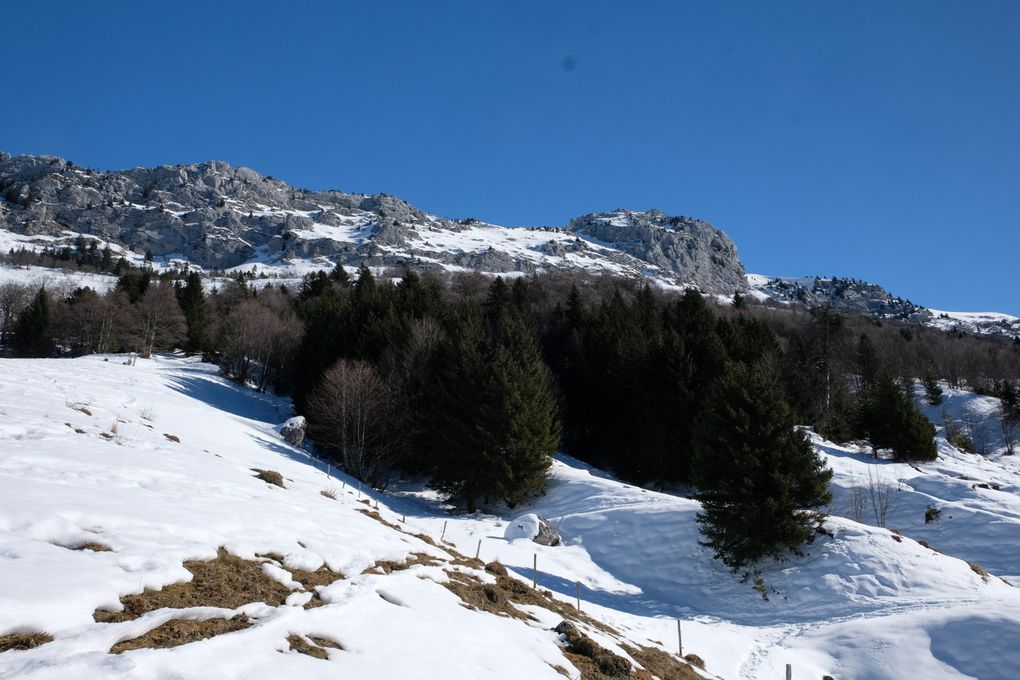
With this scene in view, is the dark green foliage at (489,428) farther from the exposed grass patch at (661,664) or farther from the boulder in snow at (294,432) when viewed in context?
the exposed grass patch at (661,664)

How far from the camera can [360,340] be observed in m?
42.6

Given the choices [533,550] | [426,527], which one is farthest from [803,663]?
[426,527]

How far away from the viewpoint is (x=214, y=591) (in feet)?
21.6

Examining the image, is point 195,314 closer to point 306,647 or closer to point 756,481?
point 756,481

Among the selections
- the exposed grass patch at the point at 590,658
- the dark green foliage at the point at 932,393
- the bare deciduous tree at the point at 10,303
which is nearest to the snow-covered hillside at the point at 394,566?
the exposed grass patch at the point at 590,658

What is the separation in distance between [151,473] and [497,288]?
5081cm

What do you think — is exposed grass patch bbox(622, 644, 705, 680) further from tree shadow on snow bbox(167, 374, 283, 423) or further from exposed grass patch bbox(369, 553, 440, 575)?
tree shadow on snow bbox(167, 374, 283, 423)

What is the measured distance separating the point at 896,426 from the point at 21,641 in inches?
1789

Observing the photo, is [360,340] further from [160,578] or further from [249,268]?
[249,268]

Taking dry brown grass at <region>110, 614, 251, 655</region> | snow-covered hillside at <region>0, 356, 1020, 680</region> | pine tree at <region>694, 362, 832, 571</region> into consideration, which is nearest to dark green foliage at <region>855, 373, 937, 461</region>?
snow-covered hillside at <region>0, 356, 1020, 680</region>

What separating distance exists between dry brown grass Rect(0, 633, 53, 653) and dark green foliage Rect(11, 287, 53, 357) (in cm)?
7363

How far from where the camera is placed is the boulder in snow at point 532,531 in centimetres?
2473

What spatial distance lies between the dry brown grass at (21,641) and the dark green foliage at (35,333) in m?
73.6

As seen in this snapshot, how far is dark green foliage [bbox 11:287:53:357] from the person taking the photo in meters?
60.3
